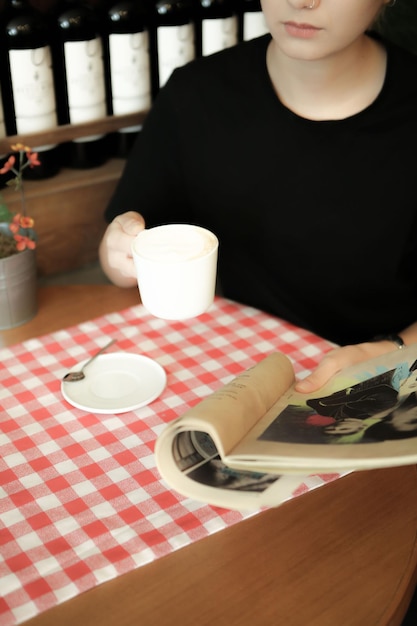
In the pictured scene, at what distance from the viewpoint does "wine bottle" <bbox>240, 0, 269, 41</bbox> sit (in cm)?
172

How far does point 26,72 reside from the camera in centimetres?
144

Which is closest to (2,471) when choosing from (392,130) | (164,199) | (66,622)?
(66,622)

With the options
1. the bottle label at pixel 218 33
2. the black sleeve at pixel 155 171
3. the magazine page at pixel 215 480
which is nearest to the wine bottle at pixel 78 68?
the black sleeve at pixel 155 171

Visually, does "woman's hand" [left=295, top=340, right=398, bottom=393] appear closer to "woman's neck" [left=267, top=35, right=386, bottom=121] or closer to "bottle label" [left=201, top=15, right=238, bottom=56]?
"woman's neck" [left=267, top=35, right=386, bottom=121]

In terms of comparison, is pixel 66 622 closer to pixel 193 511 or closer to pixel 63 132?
pixel 193 511

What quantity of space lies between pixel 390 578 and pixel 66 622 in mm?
374

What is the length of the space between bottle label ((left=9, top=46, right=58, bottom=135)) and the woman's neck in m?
0.48

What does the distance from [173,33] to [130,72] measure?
133 millimetres

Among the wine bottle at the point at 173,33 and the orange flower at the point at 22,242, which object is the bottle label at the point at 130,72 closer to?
the wine bottle at the point at 173,33

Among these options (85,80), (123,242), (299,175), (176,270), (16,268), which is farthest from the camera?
(85,80)

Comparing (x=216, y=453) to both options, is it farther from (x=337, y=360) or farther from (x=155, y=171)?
(x=155, y=171)

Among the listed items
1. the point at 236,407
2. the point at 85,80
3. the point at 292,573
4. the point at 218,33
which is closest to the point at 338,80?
the point at 218,33

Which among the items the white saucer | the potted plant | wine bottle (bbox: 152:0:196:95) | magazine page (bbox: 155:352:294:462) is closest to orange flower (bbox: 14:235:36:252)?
the potted plant

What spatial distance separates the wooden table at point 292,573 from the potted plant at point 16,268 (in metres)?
0.63
